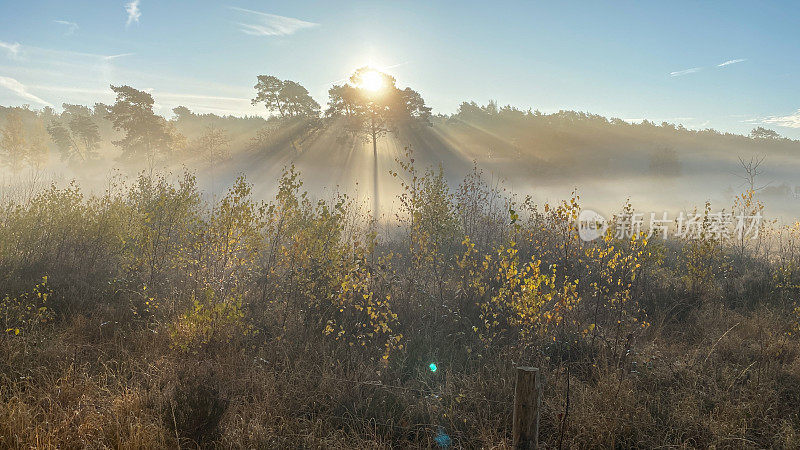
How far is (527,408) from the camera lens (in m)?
2.78

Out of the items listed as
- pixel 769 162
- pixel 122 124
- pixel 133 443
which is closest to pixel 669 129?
pixel 769 162

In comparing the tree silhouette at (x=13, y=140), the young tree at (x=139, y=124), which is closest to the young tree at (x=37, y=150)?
the tree silhouette at (x=13, y=140)

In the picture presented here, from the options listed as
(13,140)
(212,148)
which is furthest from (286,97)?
(13,140)

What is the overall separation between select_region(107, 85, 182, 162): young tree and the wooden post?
3638 centimetres

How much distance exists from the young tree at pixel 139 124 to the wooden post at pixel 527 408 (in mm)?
36383

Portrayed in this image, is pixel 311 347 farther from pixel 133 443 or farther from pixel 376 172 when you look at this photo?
pixel 376 172

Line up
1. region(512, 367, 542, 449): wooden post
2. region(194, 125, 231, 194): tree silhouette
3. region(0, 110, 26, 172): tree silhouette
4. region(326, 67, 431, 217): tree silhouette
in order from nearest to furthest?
region(512, 367, 542, 449): wooden post → region(326, 67, 431, 217): tree silhouette → region(194, 125, 231, 194): tree silhouette → region(0, 110, 26, 172): tree silhouette

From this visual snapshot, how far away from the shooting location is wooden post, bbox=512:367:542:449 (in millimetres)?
2745

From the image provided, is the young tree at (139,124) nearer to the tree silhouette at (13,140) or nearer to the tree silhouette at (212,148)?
the tree silhouette at (212,148)

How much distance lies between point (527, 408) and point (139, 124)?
36.7 metres

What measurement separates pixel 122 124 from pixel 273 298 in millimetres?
32879

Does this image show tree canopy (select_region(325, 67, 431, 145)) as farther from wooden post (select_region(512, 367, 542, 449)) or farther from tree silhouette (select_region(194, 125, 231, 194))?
wooden post (select_region(512, 367, 542, 449))

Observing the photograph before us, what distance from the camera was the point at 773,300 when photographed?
745cm

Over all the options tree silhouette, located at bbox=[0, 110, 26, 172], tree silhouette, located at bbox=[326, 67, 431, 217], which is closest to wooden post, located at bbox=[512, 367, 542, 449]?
tree silhouette, located at bbox=[326, 67, 431, 217]
